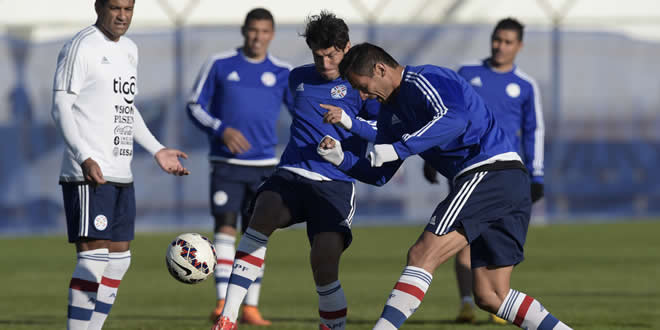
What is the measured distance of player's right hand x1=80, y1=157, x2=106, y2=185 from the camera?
6223 millimetres

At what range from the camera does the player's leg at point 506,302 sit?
6051 mm

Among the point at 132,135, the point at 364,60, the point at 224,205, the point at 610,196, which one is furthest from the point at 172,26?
the point at 364,60

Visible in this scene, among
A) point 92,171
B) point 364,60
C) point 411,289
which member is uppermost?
point 364,60

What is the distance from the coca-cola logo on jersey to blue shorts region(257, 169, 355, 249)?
3.46 ft

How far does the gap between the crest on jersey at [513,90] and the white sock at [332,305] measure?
9.62ft

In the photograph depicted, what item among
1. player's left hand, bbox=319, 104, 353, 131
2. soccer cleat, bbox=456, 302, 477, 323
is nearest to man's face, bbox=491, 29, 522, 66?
soccer cleat, bbox=456, 302, 477, 323

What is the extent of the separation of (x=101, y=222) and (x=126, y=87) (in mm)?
884

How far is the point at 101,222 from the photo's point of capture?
6590 mm

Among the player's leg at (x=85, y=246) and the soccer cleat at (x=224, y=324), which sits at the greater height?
the player's leg at (x=85, y=246)

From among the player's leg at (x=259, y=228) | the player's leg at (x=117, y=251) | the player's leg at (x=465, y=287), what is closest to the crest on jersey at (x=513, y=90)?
the player's leg at (x=465, y=287)

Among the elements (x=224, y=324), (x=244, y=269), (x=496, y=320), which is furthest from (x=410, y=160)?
(x=224, y=324)

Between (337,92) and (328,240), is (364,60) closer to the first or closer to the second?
(337,92)

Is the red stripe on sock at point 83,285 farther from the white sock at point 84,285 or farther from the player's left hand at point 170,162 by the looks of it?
the player's left hand at point 170,162

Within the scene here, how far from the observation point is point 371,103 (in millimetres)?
7176
